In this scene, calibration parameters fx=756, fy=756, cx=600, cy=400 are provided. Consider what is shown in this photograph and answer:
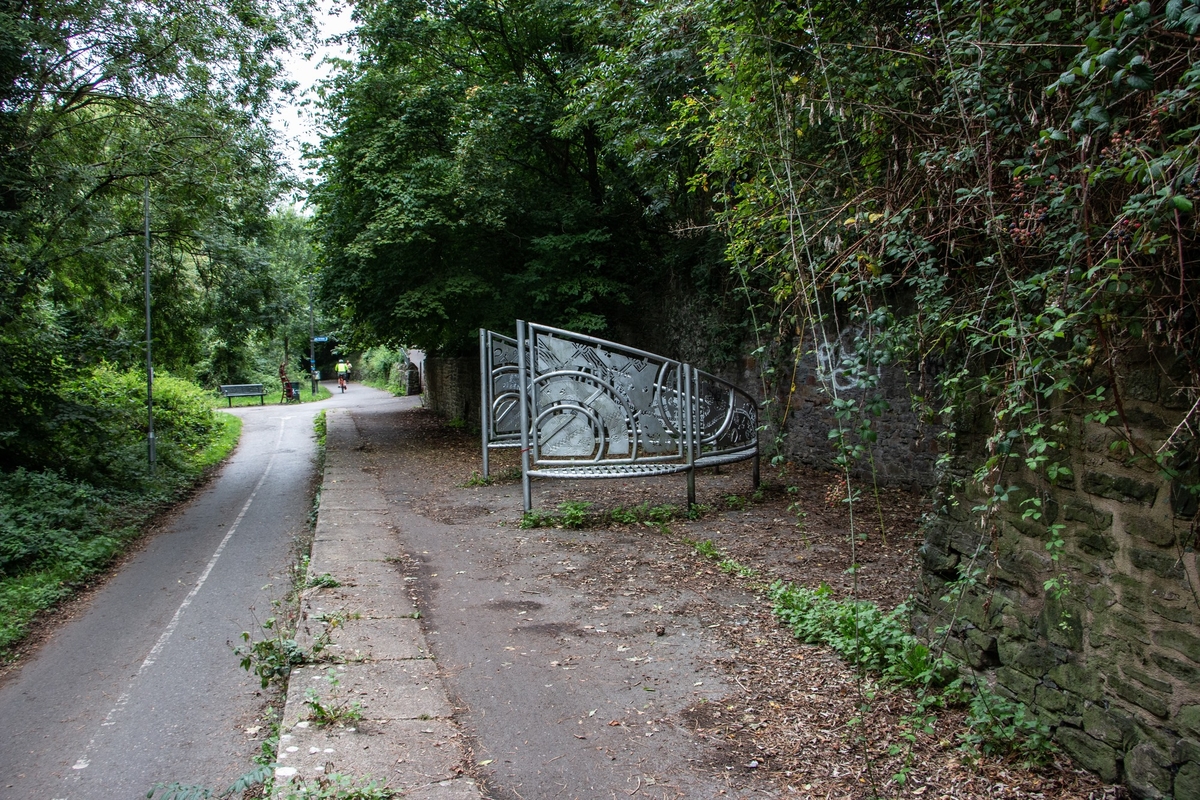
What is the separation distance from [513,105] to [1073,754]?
1210 centimetres

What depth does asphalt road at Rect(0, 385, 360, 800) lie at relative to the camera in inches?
153

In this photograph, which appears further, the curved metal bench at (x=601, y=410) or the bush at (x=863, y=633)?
the curved metal bench at (x=601, y=410)

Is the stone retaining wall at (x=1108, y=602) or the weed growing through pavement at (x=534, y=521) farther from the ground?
the stone retaining wall at (x=1108, y=602)

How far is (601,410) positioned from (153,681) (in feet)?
15.0

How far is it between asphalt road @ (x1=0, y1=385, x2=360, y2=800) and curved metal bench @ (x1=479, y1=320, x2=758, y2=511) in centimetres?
295

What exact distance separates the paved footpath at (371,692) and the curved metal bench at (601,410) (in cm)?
200

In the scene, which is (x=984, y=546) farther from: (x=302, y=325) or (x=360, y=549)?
→ (x=302, y=325)

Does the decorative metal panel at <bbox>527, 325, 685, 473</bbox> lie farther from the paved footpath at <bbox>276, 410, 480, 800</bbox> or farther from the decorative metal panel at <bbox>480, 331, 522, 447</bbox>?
the decorative metal panel at <bbox>480, 331, 522, 447</bbox>

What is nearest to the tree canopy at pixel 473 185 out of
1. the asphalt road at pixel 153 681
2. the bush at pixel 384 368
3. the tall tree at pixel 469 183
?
the tall tree at pixel 469 183

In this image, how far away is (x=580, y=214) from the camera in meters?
13.3

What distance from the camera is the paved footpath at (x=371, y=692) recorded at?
10.4ft

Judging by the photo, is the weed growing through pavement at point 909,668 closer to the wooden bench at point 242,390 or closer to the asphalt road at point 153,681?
the asphalt road at point 153,681

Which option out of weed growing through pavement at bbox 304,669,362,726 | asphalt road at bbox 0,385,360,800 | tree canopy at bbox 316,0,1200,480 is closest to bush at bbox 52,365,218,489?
asphalt road at bbox 0,385,360,800

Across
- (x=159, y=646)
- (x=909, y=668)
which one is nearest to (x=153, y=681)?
(x=159, y=646)
